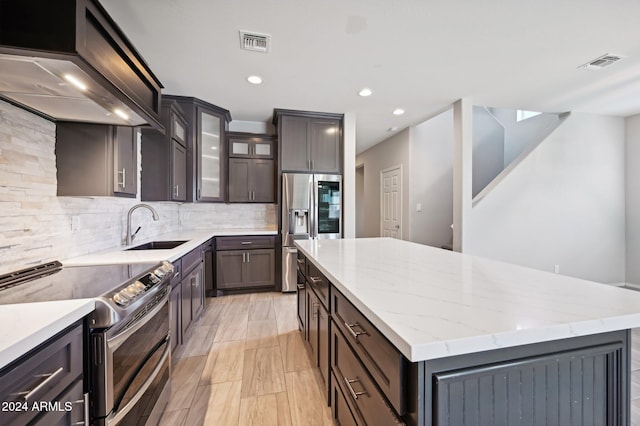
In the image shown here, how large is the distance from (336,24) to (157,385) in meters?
2.64

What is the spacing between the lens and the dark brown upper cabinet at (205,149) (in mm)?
3502

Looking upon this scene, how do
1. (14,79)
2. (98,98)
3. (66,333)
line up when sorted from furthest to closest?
(98,98) → (14,79) → (66,333)

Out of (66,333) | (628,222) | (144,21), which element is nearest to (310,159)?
(144,21)

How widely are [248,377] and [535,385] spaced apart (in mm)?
1795

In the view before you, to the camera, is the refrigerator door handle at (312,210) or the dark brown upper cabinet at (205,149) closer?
the dark brown upper cabinet at (205,149)

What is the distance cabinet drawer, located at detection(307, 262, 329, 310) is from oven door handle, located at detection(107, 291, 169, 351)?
90 centimetres

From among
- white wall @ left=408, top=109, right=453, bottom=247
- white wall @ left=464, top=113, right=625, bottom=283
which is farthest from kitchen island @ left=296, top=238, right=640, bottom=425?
white wall @ left=408, top=109, right=453, bottom=247

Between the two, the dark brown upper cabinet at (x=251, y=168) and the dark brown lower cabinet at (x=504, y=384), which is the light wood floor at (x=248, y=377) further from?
the dark brown upper cabinet at (x=251, y=168)

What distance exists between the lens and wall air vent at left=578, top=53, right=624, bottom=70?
2.63 m

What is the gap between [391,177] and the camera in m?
5.57

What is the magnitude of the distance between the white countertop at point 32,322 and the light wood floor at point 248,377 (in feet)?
3.46

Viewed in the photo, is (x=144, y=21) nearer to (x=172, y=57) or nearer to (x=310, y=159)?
(x=172, y=57)

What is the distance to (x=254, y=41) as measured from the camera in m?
2.29

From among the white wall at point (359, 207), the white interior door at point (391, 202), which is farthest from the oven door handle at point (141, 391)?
the white wall at point (359, 207)
